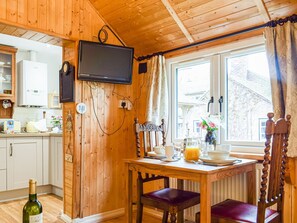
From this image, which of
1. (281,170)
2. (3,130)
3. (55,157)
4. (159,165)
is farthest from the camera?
(3,130)

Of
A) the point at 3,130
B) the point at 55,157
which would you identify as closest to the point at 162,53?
the point at 55,157

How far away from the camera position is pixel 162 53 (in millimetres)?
3328

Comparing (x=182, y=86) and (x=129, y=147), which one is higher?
(x=182, y=86)

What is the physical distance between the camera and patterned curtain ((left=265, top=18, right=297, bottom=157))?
2.18m

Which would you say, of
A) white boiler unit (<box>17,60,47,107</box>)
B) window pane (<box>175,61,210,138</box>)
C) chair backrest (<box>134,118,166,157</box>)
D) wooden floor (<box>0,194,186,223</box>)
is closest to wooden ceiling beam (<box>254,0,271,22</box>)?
window pane (<box>175,61,210,138</box>)

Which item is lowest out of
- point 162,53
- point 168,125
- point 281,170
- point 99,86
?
point 281,170

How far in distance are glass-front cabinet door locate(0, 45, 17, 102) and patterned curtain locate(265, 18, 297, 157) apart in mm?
4099

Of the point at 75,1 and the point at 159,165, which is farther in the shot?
the point at 75,1

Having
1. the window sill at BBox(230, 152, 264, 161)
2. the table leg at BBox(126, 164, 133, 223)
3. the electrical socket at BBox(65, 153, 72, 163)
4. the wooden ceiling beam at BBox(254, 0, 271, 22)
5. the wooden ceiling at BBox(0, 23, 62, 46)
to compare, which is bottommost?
the table leg at BBox(126, 164, 133, 223)

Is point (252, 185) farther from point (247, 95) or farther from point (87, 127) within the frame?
point (87, 127)

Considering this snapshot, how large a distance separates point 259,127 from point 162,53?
140 cm

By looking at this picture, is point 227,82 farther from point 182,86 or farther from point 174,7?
point 174,7

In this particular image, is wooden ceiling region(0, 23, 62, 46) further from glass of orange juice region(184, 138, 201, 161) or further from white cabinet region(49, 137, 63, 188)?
glass of orange juice region(184, 138, 201, 161)

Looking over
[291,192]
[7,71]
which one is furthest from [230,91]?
[7,71]
